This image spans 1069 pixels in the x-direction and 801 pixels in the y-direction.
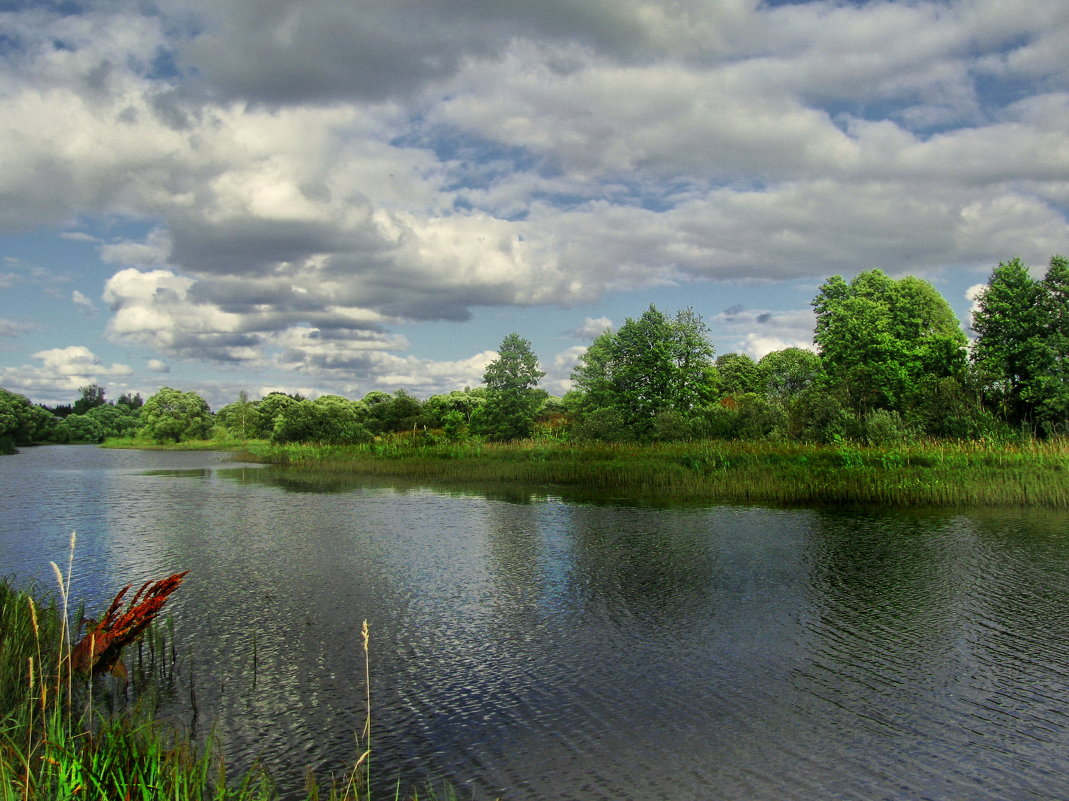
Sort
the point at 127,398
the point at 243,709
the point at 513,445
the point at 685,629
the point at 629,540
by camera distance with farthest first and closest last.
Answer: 1. the point at 127,398
2. the point at 513,445
3. the point at 629,540
4. the point at 685,629
5. the point at 243,709

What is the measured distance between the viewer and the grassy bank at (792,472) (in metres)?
19.2

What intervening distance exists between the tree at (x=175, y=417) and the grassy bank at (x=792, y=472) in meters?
62.4

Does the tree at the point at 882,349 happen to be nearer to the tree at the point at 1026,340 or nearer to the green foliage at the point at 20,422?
the tree at the point at 1026,340

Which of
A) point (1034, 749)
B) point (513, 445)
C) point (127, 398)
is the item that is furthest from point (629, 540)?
point (127, 398)

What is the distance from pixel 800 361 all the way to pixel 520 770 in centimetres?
6378

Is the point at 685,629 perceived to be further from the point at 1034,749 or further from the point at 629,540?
the point at 629,540

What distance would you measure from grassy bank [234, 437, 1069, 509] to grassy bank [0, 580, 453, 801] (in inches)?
687

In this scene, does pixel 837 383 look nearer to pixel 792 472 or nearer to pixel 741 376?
pixel 792 472

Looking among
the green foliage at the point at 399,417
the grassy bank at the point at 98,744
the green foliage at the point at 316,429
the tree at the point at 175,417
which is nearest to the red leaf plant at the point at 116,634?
the grassy bank at the point at 98,744

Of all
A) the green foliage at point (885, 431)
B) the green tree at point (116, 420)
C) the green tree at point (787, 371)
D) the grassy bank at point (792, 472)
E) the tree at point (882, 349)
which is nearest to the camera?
the grassy bank at point (792, 472)

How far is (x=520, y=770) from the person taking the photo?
506cm

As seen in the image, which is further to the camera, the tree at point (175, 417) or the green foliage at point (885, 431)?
the tree at point (175, 417)

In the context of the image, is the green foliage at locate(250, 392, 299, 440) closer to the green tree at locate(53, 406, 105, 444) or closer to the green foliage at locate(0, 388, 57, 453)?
the green foliage at locate(0, 388, 57, 453)

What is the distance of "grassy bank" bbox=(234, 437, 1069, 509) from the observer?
757 inches
